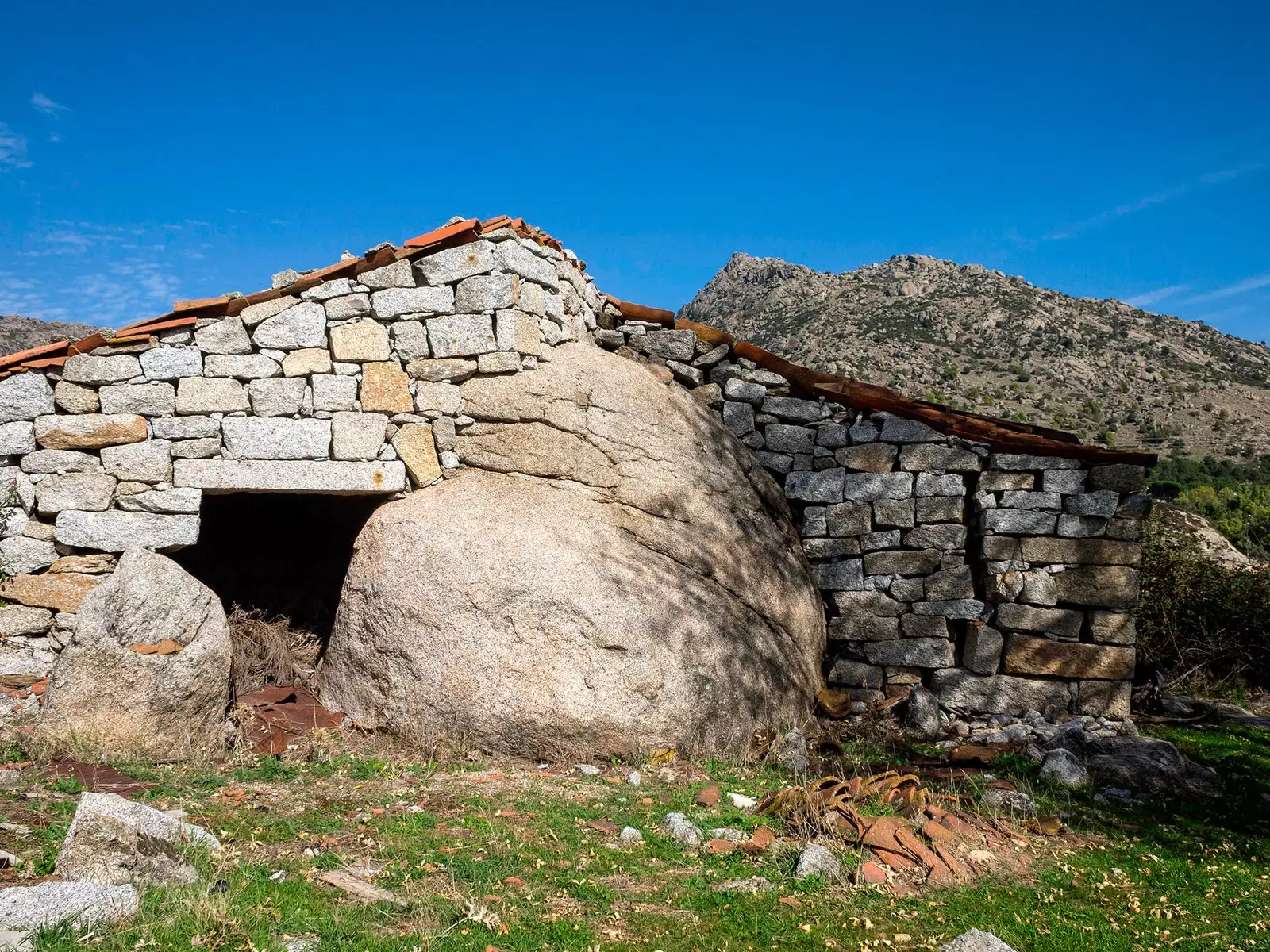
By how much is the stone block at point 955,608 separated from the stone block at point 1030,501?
0.88 metres

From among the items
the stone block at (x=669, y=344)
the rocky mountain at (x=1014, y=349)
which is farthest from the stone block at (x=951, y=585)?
the rocky mountain at (x=1014, y=349)

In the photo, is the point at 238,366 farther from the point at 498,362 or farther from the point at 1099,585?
the point at 1099,585

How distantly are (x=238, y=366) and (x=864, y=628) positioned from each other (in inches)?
224

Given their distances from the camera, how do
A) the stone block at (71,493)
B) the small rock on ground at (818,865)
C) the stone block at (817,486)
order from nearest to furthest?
the small rock on ground at (818,865), the stone block at (71,493), the stone block at (817,486)

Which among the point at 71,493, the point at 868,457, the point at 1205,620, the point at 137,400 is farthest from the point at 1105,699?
the point at 71,493

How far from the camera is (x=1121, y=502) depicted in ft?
24.4

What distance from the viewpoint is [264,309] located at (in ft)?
22.5

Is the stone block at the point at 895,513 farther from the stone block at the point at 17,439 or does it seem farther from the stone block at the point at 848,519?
the stone block at the point at 17,439

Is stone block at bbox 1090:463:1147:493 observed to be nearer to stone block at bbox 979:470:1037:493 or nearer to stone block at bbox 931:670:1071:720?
stone block at bbox 979:470:1037:493

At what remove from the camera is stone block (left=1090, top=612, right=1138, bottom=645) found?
289 inches

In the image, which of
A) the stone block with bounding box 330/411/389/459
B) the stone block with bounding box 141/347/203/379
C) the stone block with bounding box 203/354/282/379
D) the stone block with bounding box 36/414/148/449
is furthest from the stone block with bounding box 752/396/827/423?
the stone block with bounding box 36/414/148/449

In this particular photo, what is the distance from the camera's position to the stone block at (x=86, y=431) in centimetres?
670

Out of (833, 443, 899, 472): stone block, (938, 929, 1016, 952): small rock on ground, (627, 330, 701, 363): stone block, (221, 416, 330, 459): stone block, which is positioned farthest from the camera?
(627, 330, 701, 363): stone block

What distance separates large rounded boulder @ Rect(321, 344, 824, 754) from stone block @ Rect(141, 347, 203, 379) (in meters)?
1.90
